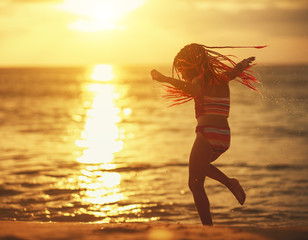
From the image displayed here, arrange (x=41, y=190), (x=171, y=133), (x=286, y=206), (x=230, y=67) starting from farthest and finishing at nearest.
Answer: (x=171, y=133), (x=41, y=190), (x=286, y=206), (x=230, y=67)

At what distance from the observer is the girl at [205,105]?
489cm

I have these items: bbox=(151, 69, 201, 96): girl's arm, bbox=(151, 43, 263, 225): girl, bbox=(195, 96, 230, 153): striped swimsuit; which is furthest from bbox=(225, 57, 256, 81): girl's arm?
bbox=(151, 69, 201, 96): girl's arm

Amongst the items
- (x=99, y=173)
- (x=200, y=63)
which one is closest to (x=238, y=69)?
(x=200, y=63)

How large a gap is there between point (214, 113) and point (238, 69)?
0.59m

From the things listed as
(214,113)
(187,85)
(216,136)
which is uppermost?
(187,85)

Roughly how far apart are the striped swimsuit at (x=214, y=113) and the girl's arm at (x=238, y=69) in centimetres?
28

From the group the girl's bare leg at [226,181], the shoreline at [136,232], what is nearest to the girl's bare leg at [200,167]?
the girl's bare leg at [226,181]

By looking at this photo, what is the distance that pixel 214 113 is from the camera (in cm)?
494

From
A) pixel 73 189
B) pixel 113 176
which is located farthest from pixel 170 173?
pixel 73 189

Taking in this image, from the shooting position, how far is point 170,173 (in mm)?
11984

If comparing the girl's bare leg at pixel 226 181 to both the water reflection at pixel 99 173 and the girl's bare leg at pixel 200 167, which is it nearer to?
the girl's bare leg at pixel 200 167

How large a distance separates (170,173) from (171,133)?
8.99 meters

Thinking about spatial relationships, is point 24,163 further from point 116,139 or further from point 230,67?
point 230,67

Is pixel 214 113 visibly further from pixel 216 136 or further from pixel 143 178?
pixel 143 178
